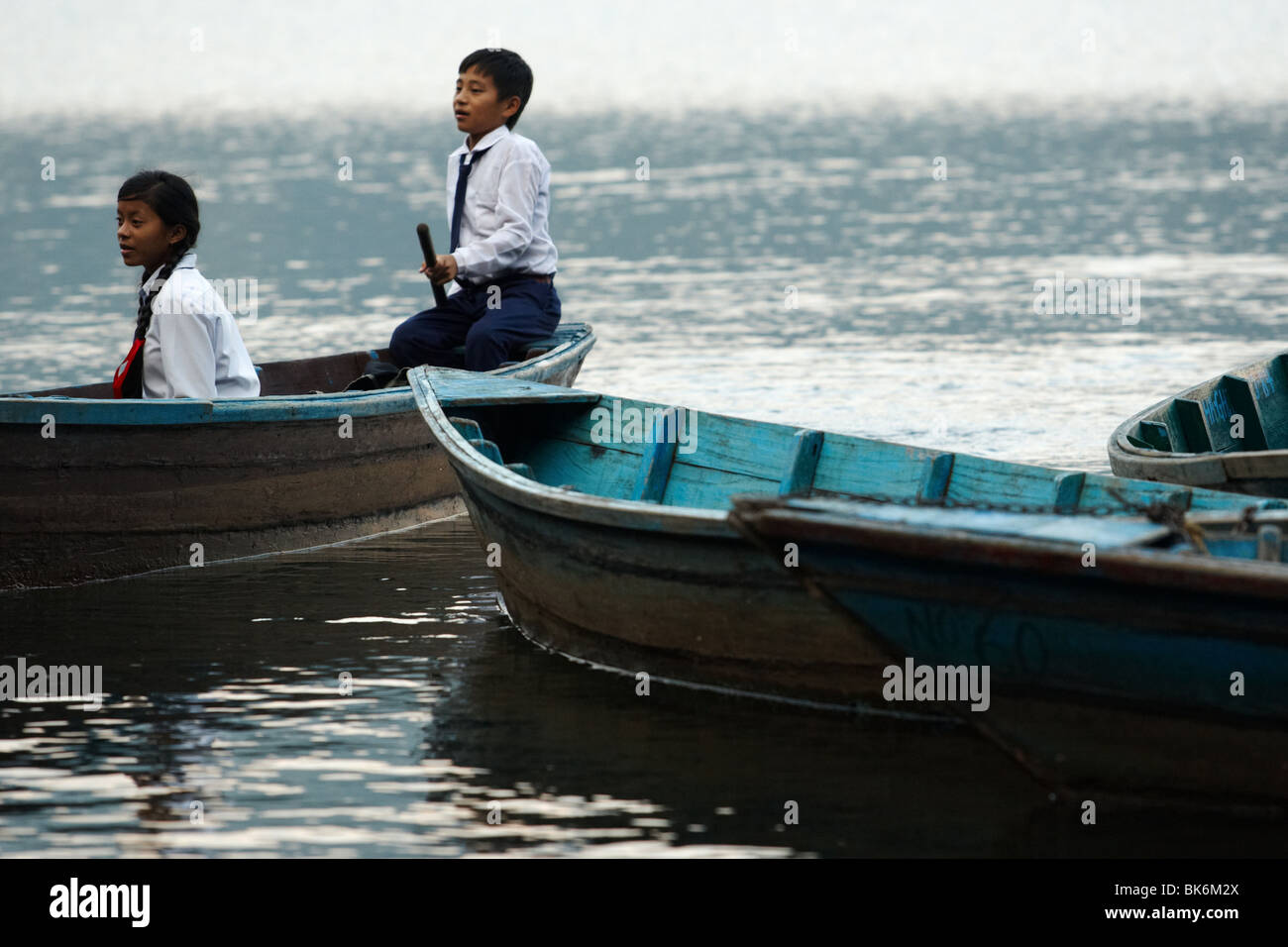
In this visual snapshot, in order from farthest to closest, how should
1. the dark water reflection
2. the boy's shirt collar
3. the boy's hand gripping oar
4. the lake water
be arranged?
1. the boy's shirt collar
2. the boy's hand gripping oar
3. the lake water
4. the dark water reflection

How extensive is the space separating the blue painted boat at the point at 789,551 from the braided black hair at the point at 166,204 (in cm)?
122

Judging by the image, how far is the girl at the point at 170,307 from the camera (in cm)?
877

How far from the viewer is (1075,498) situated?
284 inches

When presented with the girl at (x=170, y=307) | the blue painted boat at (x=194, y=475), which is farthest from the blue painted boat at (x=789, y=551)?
the girl at (x=170, y=307)

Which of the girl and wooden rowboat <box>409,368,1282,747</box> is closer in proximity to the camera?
wooden rowboat <box>409,368,1282,747</box>

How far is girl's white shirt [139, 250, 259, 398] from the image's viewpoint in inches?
348

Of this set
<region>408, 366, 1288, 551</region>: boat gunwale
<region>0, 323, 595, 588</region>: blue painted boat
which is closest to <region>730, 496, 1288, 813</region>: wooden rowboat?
<region>408, 366, 1288, 551</region>: boat gunwale

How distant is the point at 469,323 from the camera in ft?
35.3

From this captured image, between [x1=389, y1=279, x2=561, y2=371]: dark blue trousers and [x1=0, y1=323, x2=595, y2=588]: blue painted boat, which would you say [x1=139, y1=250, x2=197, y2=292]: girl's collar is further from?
[x1=389, y1=279, x2=561, y2=371]: dark blue trousers

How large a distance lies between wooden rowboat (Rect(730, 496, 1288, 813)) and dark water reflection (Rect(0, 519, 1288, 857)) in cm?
26

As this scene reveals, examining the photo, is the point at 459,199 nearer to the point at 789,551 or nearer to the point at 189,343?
the point at 189,343

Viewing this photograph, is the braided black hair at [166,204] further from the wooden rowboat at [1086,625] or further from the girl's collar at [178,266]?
the wooden rowboat at [1086,625]
